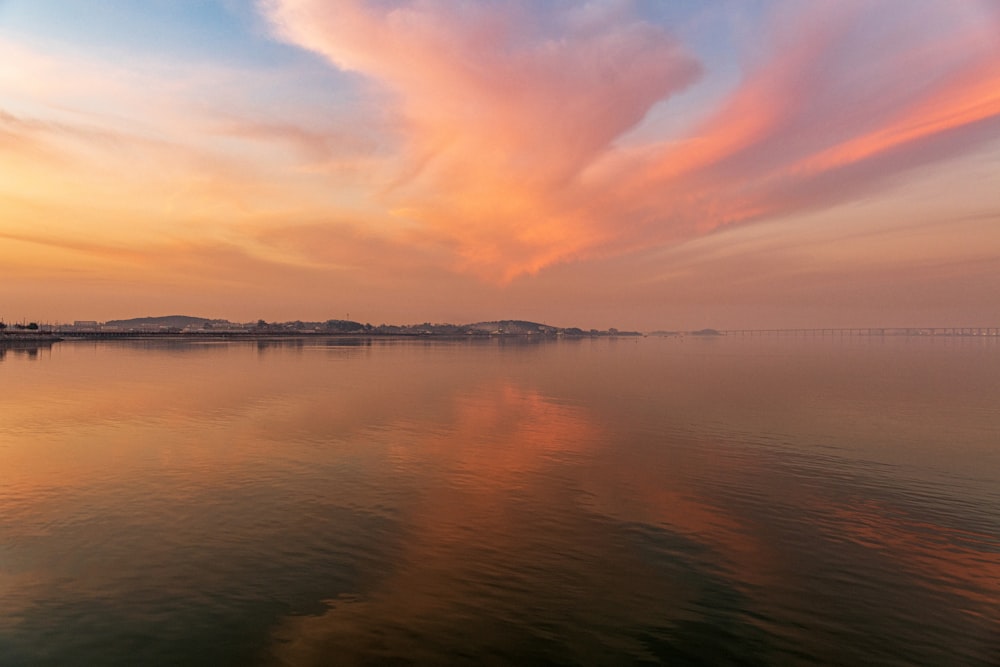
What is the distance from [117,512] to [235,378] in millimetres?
64783

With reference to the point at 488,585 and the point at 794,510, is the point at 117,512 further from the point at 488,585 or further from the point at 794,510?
the point at 794,510

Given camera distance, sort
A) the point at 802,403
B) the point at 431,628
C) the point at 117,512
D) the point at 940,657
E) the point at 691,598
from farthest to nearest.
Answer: the point at 802,403 → the point at 117,512 → the point at 691,598 → the point at 431,628 → the point at 940,657

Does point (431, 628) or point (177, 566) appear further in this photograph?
point (177, 566)

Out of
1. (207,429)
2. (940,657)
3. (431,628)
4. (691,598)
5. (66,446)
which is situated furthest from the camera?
(207,429)

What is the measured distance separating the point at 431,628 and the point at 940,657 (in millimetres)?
12786

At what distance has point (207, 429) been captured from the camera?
41.9 m

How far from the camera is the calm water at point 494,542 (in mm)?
14133

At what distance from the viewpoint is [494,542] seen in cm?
2036

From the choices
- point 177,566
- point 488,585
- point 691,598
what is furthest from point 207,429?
point 691,598

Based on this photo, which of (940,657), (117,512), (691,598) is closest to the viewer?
(940,657)

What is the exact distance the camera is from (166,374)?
87125 mm

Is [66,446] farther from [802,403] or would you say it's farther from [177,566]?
[802,403]

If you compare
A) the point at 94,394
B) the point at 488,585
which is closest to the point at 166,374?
the point at 94,394

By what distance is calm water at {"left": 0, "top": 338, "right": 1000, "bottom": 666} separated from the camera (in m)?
14.1
